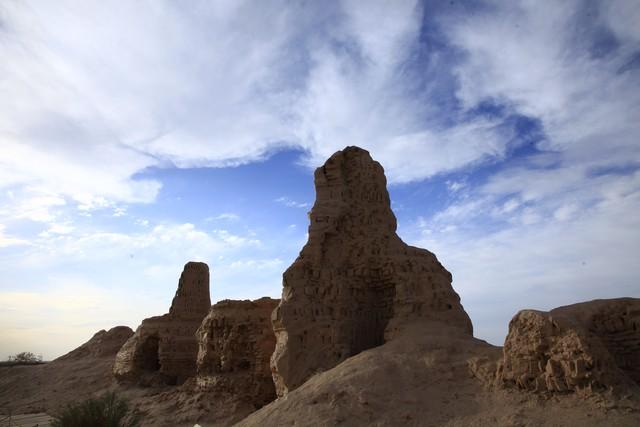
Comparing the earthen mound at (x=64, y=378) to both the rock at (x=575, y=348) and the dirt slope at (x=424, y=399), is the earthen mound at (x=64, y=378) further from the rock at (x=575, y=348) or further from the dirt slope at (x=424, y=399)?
the rock at (x=575, y=348)

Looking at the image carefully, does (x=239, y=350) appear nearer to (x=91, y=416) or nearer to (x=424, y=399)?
(x=91, y=416)

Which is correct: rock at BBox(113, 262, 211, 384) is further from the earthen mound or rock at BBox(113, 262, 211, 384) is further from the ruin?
the ruin

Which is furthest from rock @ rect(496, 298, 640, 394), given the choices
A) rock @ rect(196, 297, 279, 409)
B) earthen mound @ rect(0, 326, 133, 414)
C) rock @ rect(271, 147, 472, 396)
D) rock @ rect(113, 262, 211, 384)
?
earthen mound @ rect(0, 326, 133, 414)

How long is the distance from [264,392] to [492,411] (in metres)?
9.14

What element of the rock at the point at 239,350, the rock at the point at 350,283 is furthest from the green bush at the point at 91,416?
the rock at the point at 239,350

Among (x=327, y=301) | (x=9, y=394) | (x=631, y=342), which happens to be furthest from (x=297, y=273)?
(x=9, y=394)

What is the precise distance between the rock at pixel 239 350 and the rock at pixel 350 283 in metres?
4.30

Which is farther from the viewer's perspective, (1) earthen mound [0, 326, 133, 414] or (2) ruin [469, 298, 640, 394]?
(1) earthen mound [0, 326, 133, 414]

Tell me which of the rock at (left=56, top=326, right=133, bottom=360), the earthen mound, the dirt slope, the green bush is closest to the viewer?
the dirt slope

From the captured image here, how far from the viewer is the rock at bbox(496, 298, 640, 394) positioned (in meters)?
8.11

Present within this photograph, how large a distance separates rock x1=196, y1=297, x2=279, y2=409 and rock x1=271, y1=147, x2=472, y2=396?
4.30 metres

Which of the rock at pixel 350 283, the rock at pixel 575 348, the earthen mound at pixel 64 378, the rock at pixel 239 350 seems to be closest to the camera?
the rock at pixel 575 348

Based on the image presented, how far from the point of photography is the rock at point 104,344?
1177 inches

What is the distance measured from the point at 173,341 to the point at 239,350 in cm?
640
